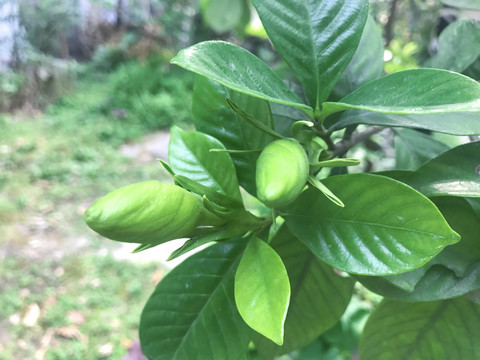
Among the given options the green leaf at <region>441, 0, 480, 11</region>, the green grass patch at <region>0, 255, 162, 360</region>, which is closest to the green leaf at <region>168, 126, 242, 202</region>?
the green leaf at <region>441, 0, 480, 11</region>

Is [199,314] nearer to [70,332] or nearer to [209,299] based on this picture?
[209,299]

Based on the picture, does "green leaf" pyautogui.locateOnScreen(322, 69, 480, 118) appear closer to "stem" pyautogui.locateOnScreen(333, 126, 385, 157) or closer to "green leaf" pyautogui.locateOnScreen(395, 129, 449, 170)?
"stem" pyautogui.locateOnScreen(333, 126, 385, 157)

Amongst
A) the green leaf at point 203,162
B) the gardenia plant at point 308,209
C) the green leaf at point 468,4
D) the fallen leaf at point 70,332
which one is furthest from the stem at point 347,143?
the fallen leaf at point 70,332

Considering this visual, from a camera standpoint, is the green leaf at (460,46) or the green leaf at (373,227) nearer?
the green leaf at (373,227)

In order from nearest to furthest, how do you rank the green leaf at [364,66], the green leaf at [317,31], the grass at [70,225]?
the green leaf at [317,31] → the green leaf at [364,66] → the grass at [70,225]

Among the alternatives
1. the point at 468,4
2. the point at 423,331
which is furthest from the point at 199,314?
the point at 468,4

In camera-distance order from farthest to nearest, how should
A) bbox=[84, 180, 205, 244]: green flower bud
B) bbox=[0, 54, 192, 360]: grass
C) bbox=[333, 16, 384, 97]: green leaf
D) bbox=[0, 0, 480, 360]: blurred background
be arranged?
1. bbox=[0, 54, 192, 360]: grass
2. bbox=[0, 0, 480, 360]: blurred background
3. bbox=[333, 16, 384, 97]: green leaf
4. bbox=[84, 180, 205, 244]: green flower bud

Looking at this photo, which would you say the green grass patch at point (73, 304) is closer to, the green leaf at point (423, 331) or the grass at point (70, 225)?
the grass at point (70, 225)

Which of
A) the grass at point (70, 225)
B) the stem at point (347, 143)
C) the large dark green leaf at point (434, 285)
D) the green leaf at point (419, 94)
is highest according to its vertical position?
the green leaf at point (419, 94)
